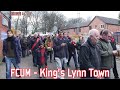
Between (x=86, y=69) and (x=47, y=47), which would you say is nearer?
(x=86, y=69)

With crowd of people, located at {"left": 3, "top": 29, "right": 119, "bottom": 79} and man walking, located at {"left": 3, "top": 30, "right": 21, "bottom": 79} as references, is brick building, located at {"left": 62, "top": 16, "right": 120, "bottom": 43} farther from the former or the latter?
man walking, located at {"left": 3, "top": 30, "right": 21, "bottom": 79}

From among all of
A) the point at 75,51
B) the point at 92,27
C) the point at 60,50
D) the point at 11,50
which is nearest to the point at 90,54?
the point at 60,50

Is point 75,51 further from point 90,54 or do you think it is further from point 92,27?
point 92,27

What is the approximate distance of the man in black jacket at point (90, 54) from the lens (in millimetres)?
4508

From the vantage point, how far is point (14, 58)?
6418 mm

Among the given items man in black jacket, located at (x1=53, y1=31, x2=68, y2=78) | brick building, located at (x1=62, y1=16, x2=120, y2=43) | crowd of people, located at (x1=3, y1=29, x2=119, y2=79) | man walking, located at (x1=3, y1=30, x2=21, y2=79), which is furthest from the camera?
brick building, located at (x1=62, y1=16, x2=120, y2=43)

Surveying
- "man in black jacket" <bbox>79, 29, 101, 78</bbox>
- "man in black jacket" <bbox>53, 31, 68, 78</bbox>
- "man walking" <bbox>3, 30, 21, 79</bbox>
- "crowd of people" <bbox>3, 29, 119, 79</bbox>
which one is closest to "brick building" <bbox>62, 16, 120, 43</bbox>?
"crowd of people" <bbox>3, 29, 119, 79</bbox>

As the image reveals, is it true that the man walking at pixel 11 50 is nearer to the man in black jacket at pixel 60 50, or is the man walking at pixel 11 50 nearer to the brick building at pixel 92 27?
the man in black jacket at pixel 60 50

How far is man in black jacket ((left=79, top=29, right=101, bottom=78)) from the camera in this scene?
4508 millimetres

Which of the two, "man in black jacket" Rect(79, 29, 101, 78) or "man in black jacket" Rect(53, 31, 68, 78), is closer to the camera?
"man in black jacket" Rect(79, 29, 101, 78)

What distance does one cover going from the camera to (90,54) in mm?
4633
